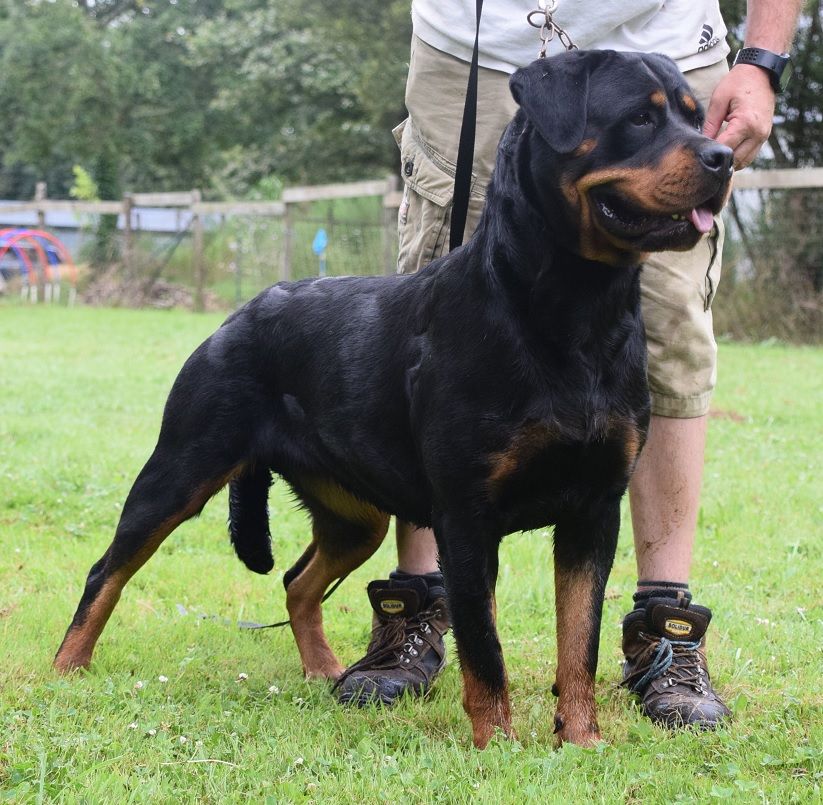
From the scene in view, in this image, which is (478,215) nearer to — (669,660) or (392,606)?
(392,606)

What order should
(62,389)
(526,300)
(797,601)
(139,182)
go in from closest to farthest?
(526,300) < (797,601) < (62,389) < (139,182)

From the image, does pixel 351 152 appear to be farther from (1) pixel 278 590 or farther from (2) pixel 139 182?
(1) pixel 278 590

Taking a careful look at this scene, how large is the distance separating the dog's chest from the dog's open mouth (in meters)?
0.46

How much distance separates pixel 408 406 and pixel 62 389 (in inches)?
280

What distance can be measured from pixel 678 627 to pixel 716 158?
4.89 ft

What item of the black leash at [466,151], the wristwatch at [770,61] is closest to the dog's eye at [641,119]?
the wristwatch at [770,61]

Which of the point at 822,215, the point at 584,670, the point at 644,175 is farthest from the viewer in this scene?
the point at 822,215

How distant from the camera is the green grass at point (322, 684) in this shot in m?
2.57

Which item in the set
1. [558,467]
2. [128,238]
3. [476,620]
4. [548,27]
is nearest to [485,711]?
[476,620]

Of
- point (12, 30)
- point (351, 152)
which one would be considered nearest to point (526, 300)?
point (351, 152)

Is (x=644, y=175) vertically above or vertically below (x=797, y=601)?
above

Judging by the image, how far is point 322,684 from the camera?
136 inches

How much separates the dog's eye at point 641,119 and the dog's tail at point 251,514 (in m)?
1.70

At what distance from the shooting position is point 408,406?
117 inches
